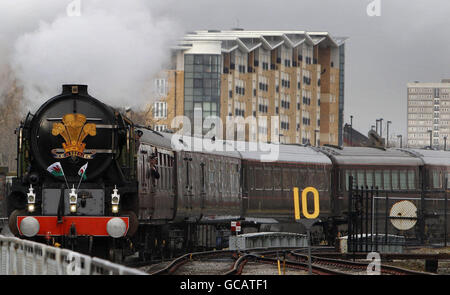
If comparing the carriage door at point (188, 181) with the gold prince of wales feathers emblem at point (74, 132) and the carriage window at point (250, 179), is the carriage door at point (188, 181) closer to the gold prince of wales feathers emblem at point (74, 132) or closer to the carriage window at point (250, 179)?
the gold prince of wales feathers emblem at point (74, 132)

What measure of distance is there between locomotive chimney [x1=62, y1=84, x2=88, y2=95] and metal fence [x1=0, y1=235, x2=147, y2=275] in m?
6.32

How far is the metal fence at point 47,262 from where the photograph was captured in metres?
12.1

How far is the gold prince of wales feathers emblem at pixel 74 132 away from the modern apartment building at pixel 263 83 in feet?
251

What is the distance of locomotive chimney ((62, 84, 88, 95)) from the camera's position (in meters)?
23.9

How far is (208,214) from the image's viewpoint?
36406 mm

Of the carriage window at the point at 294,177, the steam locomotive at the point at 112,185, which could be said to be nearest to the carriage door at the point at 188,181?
the steam locomotive at the point at 112,185

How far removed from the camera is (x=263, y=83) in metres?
136

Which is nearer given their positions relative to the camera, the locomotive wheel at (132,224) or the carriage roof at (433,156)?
the locomotive wheel at (132,224)

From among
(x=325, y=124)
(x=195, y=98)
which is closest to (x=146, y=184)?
(x=195, y=98)

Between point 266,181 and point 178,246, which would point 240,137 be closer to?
point 266,181

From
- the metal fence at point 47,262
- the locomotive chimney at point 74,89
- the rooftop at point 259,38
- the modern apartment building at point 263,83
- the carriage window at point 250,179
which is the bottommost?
the metal fence at point 47,262

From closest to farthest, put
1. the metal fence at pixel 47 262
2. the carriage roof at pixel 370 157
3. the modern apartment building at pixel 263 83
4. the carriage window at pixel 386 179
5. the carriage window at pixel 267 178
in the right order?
Result: the metal fence at pixel 47 262
the carriage window at pixel 267 178
the carriage window at pixel 386 179
the carriage roof at pixel 370 157
the modern apartment building at pixel 263 83

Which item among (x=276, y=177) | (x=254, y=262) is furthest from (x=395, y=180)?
(x=254, y=262)
